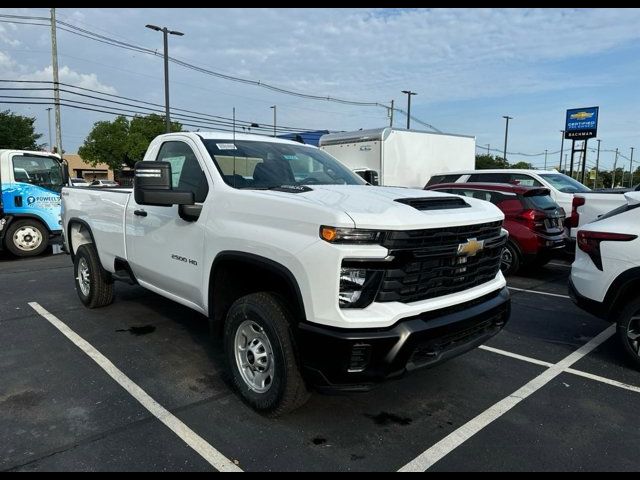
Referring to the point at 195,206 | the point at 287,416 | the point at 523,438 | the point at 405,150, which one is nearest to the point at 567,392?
the point at 523,438

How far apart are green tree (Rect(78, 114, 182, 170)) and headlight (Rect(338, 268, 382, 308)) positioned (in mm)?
39610

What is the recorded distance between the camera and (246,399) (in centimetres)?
340

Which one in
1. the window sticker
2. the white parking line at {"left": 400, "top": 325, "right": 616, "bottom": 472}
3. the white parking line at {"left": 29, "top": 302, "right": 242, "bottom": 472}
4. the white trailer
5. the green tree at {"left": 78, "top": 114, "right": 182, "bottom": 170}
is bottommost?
the white parking line at {"left": 29, "top": 302, "right": 242, "bottom": 472}

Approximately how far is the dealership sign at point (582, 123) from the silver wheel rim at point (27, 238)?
1113 inches

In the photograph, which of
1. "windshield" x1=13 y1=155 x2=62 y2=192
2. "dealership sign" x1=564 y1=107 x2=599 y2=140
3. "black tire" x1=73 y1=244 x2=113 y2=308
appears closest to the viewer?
"black tire" x1=73 y1=244 x2=113 y2=308

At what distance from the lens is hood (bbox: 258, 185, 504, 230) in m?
2.75

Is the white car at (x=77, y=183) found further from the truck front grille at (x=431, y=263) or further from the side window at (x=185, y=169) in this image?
the truck front grille at (x=431, y=263)

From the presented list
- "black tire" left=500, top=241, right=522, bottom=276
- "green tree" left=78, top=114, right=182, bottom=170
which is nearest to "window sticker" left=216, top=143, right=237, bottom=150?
"black tire" left=500, top=241, right=522, bottom=276

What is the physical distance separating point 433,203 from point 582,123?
29.8 meters

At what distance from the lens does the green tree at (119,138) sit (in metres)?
40.4

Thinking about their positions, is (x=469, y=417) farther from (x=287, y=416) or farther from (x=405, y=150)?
(x=405, y=150)

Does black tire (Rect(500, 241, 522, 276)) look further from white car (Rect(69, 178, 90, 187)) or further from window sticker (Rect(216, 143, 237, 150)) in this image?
white car (Rect(69, 178, 90, 187))

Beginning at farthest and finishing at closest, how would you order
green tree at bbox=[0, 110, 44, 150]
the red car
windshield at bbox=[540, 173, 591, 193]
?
green tree at bbox=[0, 110, 44, 150]
windshield at bbox=[540, 173, 591, 193]
the red car

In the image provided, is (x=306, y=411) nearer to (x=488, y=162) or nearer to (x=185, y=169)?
(x=185, y=169)
